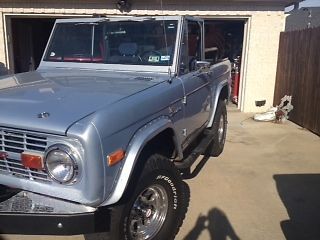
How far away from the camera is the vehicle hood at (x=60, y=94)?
2504 millimetres

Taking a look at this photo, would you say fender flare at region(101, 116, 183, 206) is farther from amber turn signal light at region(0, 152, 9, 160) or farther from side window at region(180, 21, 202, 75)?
side window at region(180, 21, 202, 75)

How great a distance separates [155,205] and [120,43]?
1893 millimetres

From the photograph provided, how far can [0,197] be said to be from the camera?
9.27 feet

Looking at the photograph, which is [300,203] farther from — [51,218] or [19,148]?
[19,148]

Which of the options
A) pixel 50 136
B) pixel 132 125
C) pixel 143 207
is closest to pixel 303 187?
pixel 143 207

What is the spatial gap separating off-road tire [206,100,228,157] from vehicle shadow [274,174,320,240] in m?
1.13

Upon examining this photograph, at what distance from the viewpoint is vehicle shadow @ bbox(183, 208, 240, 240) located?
3.70m

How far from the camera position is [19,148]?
256cm

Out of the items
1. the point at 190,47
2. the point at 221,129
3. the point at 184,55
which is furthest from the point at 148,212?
the point at 221,129

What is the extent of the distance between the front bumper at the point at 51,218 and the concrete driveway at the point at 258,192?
1.04 meters

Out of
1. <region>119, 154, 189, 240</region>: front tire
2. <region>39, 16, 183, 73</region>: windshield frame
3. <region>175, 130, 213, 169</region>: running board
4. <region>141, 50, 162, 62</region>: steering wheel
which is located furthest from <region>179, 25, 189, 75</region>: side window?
<region>119, 154, 189, 240</region>: front tire

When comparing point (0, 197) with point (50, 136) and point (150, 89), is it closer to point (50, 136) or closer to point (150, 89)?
point (50, 136)

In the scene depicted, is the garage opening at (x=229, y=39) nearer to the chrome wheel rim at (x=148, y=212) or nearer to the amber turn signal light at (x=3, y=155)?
the chrome wheel rim at (x=148, y=212)

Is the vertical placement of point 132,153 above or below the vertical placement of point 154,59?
below
